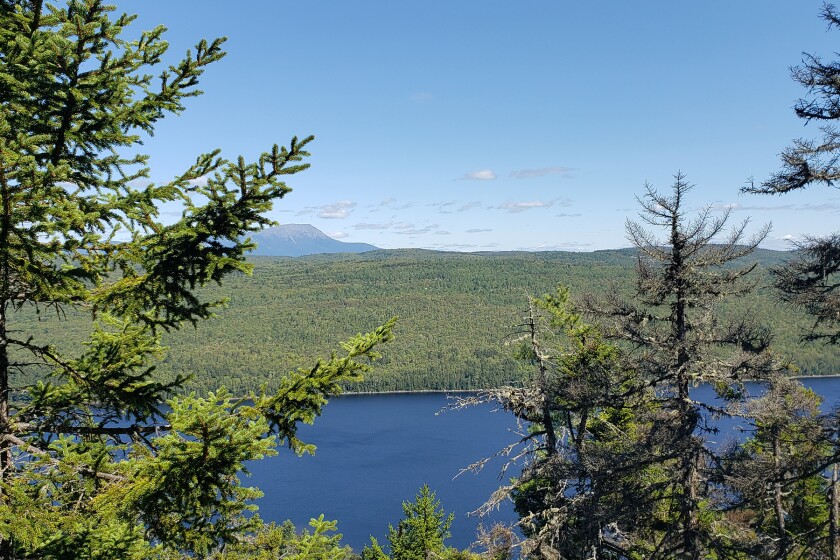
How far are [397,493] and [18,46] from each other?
63855mm

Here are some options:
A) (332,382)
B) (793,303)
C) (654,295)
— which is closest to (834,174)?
(793,303)

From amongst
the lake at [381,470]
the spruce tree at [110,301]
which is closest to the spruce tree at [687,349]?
the spruce tree at [110,301]

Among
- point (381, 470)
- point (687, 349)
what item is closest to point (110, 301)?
point (687, 349)

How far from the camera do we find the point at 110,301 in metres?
4.38

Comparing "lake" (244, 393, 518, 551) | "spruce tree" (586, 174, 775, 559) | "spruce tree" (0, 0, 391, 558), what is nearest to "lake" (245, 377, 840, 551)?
"lake" (244, 393, 518, 551)

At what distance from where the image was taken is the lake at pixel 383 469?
55719 millimetres

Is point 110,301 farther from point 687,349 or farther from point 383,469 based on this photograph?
point 383,469

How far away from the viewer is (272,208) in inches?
164

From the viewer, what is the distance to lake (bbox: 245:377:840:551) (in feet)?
183

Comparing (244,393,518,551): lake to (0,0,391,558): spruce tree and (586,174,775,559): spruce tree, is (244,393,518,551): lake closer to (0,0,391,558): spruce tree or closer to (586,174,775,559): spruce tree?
(586,174,775,559): spruce tree

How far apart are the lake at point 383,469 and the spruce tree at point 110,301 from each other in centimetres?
4055

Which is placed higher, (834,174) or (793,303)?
(834,174)

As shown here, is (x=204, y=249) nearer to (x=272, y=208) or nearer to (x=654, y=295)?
(x=272, y=208)

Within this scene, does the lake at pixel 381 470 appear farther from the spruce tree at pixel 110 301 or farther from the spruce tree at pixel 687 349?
the spruce tree at pixel 110 301
